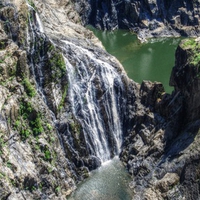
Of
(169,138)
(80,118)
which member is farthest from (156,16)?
(169,138)

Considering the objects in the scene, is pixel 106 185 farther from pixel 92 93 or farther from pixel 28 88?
pixel 28 88

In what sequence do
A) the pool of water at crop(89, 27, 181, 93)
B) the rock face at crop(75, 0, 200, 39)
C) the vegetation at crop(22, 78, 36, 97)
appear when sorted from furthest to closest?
the rock face at crop(75, 0, 200, 39) → the pool of water at crop(89, 27, 181, 93) → the vegetation at crop(22, 78, 36, 97)

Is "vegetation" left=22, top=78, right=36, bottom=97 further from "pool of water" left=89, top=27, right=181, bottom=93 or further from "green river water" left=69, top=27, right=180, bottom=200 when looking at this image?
"pool of water" left=89, top=27, right=181, bottom=93

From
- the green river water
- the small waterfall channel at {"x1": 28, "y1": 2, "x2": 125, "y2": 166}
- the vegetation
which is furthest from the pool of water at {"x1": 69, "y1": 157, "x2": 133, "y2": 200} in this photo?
the vegetation

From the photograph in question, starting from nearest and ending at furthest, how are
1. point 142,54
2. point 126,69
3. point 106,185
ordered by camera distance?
1. point 106,185
2. point 126,69
3. point 142,54

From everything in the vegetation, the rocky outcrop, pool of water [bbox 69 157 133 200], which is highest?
the vegetation

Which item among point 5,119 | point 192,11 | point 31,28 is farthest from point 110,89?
point 192,11
